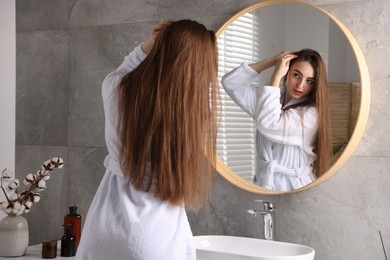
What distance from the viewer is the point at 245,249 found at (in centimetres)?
271

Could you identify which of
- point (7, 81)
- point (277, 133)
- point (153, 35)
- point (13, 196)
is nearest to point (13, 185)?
point (13, 196)

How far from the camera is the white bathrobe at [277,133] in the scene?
2.58 meters

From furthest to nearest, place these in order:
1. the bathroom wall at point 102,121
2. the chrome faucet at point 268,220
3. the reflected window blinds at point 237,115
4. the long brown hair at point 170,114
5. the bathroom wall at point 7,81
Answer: the bathroom wall at point 7,81 → the reflected window blinds at point 237,115 → the chrome faucet at point 268,220 → the bathroom wall at point 102,121 → the long brown hair at point 170,114

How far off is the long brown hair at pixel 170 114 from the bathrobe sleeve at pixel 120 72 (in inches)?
1.9

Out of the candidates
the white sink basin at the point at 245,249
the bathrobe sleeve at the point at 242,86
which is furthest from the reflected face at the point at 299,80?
the white sink basin at the point at 245,249

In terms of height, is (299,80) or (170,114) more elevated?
(299,80)

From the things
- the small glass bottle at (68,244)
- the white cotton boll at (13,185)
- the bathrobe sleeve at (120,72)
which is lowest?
the small glass bottle at (68,244)

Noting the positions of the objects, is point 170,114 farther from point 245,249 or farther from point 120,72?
point 245,249

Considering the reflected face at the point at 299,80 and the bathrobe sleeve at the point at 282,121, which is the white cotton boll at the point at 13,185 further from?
the reflected face at the point at 299,80

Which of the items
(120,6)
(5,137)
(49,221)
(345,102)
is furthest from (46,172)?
(345,102)

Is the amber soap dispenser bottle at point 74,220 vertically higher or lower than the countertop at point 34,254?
higher

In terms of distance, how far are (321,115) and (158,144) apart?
0.97 m

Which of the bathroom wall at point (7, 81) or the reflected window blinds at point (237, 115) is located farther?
the bathroom wall at point (7, 81)

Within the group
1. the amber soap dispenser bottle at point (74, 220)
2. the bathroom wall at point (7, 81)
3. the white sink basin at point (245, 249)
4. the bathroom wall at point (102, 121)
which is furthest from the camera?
the bathroom wall at point (7, 81)
